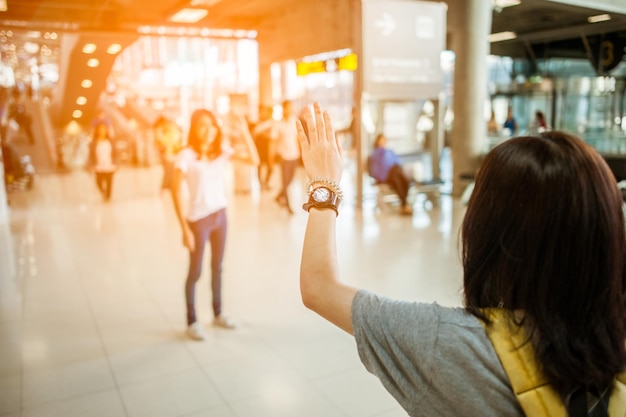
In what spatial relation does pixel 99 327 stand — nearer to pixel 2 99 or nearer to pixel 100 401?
pixel 100 401

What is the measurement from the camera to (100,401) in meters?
2.87

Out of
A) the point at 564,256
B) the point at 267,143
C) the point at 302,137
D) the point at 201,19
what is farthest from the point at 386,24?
the point at 201,19

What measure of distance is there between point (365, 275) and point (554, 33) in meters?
12.6

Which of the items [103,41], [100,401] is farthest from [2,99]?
[100,401]

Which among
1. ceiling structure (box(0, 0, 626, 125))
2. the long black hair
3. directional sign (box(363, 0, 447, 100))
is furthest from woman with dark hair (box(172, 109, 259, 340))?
ceiling structure (box(0, 0, 626, 125))

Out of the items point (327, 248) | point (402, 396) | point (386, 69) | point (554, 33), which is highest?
point (554, 33)

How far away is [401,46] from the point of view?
25.7ft

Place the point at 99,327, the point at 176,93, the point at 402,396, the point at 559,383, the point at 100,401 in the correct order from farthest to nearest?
the point at 176,93 < the point at 99,327 < the point at 100,401 < the point at 402,396 < the point at 559,383

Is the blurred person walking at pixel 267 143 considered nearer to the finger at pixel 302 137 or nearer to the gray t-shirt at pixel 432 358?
the finger at pixel 302 137

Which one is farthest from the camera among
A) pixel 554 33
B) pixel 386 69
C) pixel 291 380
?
pixel 554 33

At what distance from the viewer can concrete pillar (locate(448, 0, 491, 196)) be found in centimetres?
920

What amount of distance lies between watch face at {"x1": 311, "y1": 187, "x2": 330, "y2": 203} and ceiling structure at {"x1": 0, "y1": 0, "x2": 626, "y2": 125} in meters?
10.7

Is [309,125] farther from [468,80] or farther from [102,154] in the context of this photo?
[102,154]

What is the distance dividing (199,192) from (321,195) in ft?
8.68
